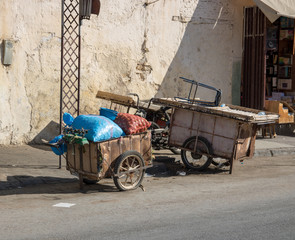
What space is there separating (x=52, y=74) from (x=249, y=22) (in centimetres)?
632

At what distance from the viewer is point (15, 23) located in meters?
11.7

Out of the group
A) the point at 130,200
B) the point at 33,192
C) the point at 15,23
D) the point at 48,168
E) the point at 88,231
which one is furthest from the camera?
the point at 15,23

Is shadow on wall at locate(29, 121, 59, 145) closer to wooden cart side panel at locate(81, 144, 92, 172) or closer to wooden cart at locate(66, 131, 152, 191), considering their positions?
wooden cart at locate(66, 131, 152, 191)

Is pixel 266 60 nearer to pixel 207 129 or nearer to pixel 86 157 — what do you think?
pixel 207 129

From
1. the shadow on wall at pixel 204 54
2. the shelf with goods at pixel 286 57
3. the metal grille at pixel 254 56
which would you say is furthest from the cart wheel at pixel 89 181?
the shelf with goods at pixel 286 57

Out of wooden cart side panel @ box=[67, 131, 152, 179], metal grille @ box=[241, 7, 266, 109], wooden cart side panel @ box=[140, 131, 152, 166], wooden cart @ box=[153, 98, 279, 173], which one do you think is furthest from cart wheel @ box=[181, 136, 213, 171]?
metal grille @ box=[241, 7, 266, 109]

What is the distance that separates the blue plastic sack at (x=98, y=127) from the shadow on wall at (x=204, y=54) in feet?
19.4

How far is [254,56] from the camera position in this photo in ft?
50.8

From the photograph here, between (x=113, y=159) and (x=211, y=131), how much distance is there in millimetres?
2542

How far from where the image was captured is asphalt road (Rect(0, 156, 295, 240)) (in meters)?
6.03

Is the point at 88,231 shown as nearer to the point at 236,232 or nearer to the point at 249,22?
the point at 236,232

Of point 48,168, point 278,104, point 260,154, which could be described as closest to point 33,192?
point 48,168

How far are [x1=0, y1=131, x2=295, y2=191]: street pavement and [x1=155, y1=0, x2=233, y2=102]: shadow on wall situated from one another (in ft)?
8.51

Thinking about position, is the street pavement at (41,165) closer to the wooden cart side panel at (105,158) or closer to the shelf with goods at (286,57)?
the wooden cart side panel at (105,158)
